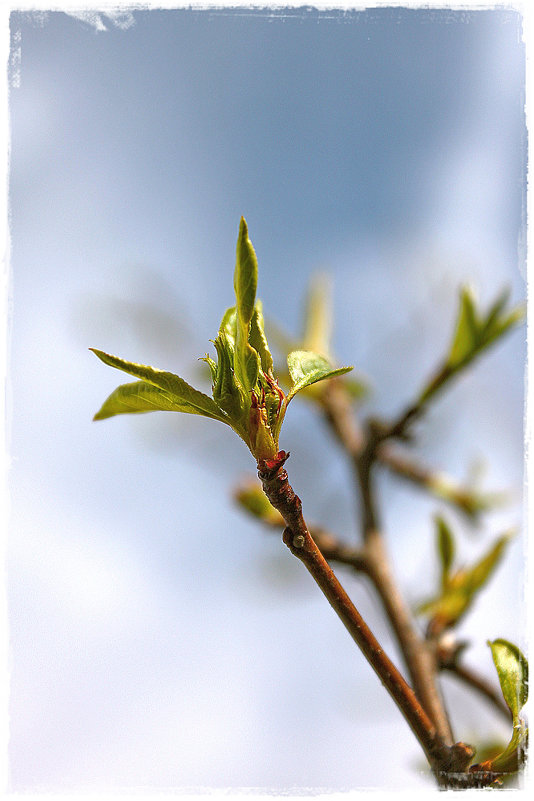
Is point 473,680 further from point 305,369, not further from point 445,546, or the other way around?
point 305,369

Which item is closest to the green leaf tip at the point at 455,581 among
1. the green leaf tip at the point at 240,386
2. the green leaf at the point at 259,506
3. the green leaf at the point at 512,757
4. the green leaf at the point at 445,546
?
the green leaf at the point at 445,546

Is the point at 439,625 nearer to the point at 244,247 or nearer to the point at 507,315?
the point at 507,315

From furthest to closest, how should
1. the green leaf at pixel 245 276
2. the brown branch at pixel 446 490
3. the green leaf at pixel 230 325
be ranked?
the brown branch at pixel 446 490 → the green leaf at pixel 230 325 → the green leaf at pixel 245 276

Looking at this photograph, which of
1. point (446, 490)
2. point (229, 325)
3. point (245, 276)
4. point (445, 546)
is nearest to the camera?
point (245, 276)

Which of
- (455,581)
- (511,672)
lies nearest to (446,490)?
(455,581)

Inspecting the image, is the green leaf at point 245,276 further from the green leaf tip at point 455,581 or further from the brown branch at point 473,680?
the brown branch at point 473,680

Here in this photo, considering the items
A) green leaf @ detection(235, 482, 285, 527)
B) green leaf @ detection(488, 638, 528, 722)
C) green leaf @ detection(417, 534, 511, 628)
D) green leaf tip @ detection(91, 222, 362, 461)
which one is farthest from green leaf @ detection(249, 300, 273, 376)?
green leaf @ detection(417, 534, 511, 628)
